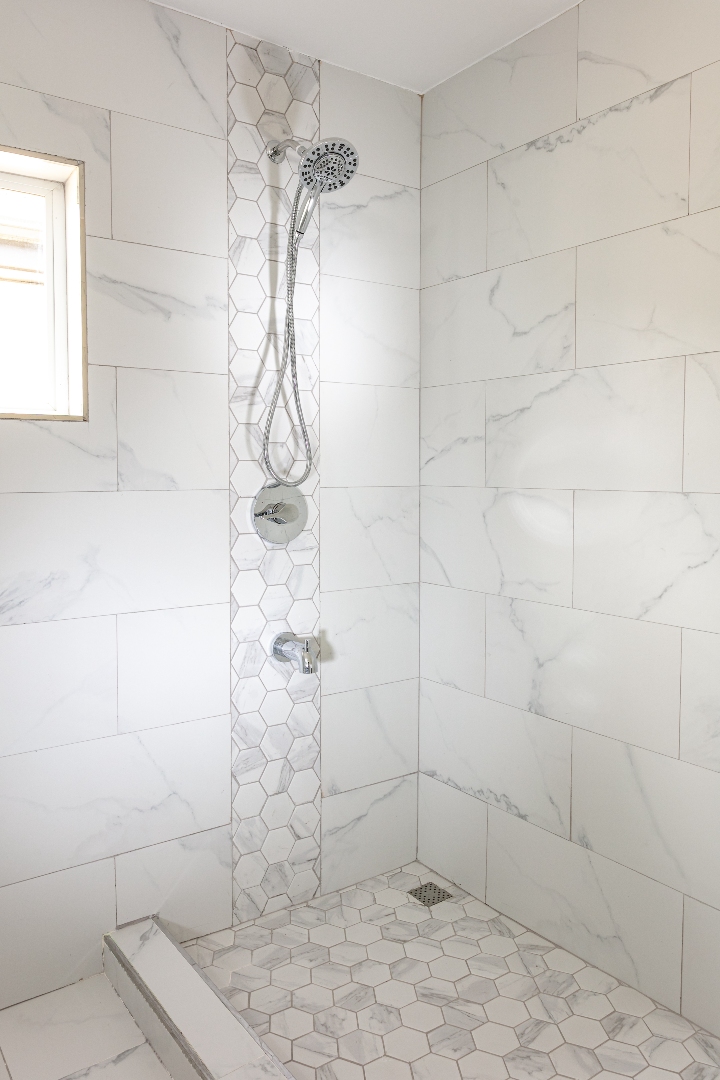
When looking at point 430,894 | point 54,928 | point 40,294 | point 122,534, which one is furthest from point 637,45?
point 54,928

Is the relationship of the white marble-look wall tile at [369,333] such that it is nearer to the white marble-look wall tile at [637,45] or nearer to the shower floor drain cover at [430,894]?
the white marble-look wall tile at [637,45]

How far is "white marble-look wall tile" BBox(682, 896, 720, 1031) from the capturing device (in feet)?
5.47

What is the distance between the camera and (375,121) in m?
2.27

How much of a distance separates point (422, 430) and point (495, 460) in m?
0.33

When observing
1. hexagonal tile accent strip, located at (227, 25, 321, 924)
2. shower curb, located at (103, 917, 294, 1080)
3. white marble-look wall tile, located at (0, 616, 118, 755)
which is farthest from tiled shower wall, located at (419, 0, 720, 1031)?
white marble-look wall tile, located at (0, 616, 118, 755)

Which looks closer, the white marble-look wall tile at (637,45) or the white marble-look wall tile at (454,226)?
the white marble-look wall tile at (637,45)

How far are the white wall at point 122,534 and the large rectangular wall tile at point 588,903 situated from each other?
0.76m

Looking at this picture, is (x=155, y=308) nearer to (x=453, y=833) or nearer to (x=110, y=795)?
(x=110, y=795)

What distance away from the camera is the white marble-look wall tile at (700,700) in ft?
5.43

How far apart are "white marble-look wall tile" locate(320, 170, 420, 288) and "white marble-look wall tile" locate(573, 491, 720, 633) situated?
0.91 metres

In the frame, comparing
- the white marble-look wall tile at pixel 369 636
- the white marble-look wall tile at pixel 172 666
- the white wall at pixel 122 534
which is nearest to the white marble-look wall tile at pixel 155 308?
the white wall at pixel 122 534

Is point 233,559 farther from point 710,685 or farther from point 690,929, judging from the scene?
point 690,929

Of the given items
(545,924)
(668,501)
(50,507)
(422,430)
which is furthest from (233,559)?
(545,924)

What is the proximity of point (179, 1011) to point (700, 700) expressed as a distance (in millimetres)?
1264
